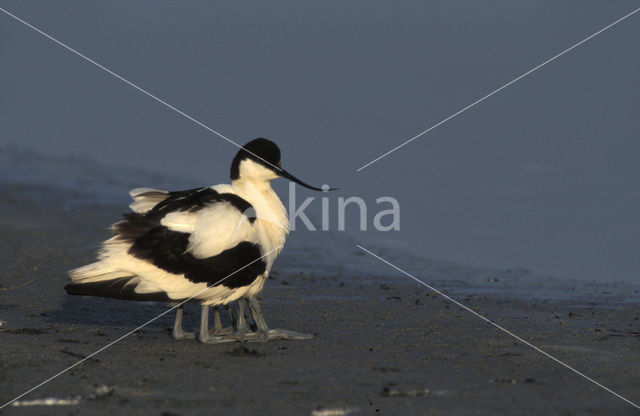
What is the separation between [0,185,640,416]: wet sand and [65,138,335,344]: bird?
417 millimetres

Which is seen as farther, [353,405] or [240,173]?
[240,173]

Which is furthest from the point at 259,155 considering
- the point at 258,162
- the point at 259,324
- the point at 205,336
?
the point at 205,336

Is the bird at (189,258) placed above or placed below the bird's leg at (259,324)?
above

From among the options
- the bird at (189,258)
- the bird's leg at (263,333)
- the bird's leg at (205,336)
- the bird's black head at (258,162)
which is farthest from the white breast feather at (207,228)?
the bird's black head at (258,162)

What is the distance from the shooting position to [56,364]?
5.29 metres

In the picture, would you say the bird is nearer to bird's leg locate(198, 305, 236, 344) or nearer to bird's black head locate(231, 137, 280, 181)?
bird's leg locate(198, 305, 236, 344)

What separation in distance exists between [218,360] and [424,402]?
1784 millimetres

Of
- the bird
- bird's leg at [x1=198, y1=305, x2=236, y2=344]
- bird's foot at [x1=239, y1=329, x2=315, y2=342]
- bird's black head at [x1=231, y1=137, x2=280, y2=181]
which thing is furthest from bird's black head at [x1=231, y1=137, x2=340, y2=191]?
bird's foot at [x1=239, y1=329, x2=315, y2=342]

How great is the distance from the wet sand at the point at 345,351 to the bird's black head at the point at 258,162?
1.42 metres

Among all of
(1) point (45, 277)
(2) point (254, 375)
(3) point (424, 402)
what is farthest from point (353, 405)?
(1) point (45, 277)

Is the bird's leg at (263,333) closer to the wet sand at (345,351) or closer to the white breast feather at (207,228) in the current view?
the wet sand at (345,351)

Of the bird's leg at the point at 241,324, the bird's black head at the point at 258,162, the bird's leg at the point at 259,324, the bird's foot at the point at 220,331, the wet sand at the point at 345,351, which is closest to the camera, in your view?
the wet sand at the point at 345,351

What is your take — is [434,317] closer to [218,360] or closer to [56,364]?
[218,360]

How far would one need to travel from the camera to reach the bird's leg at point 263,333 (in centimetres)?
623
